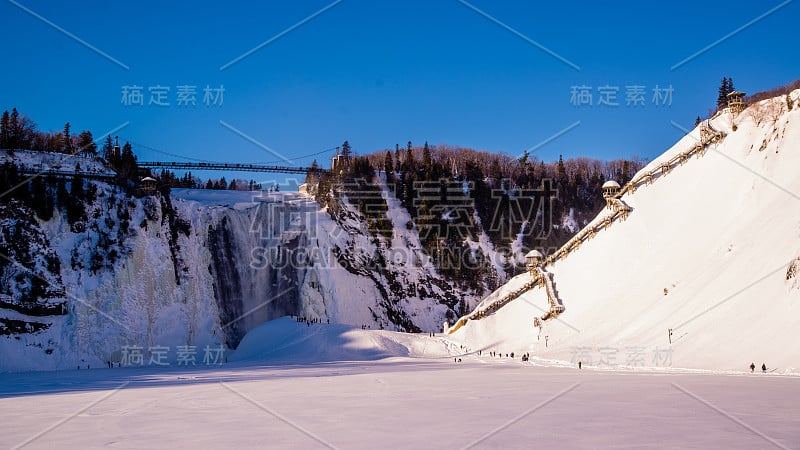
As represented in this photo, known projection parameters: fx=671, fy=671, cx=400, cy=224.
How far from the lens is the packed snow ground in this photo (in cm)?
1270

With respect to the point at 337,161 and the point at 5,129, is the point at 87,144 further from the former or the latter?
the point at 337,161

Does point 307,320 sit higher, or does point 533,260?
point 533,260

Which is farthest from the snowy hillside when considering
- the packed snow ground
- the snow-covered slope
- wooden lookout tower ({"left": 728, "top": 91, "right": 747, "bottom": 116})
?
wooden lookout tower ({"left": 728, "top": 91, "right": 747, "bottom": 116})

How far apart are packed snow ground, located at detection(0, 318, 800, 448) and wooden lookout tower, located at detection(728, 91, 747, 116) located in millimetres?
30341

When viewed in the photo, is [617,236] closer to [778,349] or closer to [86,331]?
[778,349]

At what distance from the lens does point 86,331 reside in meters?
51.6

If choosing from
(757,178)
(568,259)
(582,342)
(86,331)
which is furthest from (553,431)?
(86,331)

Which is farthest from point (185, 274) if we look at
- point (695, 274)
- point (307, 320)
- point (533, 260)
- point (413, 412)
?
point (413, 412)

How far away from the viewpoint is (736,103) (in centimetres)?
5134

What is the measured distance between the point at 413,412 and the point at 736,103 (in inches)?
1777

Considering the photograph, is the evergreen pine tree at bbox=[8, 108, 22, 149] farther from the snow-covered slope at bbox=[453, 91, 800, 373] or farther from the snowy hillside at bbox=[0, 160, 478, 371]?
the snow-covered slope at bbox=[453, 91, 800, 373]

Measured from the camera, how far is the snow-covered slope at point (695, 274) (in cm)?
3316

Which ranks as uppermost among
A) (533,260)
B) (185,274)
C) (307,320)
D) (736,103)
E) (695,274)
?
(736,103)

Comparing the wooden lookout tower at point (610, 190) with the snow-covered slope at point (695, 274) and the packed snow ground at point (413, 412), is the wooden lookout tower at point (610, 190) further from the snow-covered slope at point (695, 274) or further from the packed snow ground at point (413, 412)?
Answer: the packed snow ground at point (413, 412)
